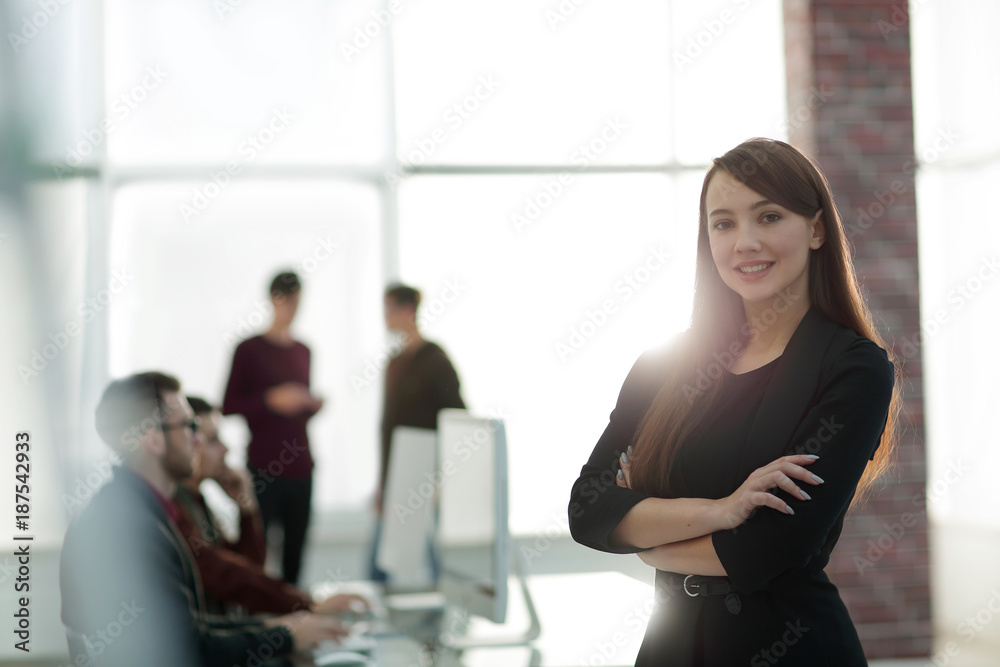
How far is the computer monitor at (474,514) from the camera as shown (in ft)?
5.15

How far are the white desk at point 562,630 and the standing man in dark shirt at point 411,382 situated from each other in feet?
2.88

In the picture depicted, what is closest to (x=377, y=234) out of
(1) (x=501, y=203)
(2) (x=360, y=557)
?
(1) (x=501, y=203)

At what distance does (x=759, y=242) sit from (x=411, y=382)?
7.13ft

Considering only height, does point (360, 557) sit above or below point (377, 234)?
below

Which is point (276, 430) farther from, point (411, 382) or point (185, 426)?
point (185, 426)

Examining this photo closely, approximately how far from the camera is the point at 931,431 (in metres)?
3.32

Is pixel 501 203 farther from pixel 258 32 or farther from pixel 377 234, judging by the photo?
pixel 258 32

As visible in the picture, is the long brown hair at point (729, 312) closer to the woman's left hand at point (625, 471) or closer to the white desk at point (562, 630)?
the woman's left hand at point (625, 471)

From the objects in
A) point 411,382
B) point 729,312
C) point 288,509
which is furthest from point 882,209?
point 288,509

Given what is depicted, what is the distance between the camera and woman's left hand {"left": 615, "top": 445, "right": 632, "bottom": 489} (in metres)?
1.34

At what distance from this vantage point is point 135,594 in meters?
1.50

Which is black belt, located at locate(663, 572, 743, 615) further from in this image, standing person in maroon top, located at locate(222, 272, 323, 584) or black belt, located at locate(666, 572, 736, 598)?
standing person in maroon top, located at locate(222, 272, 323, 584)

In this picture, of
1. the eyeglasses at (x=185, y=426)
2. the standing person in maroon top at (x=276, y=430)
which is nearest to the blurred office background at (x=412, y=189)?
the standing person in maroon top at (x=276, y=430)

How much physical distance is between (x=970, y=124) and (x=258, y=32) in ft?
12.5
